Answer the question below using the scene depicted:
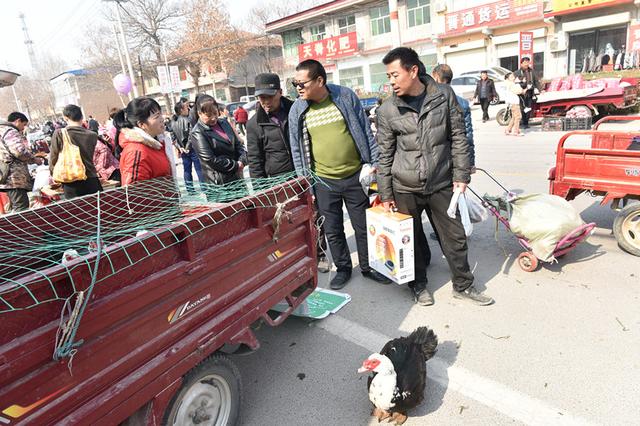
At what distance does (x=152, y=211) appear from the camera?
2.93m

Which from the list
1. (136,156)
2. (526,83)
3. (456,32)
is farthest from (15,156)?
(456,32)

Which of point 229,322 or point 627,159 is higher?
point 627,159

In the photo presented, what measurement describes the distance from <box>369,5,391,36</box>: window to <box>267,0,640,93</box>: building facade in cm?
6

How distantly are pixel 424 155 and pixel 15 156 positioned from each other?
497 cm

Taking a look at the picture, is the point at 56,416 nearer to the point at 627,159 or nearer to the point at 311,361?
the point at 311,361

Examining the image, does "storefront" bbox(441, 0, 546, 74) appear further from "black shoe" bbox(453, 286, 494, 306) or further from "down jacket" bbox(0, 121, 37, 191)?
"down jacket" bbox(0, 121, 37, 191)

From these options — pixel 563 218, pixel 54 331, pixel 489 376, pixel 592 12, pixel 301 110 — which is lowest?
pixel 489 376

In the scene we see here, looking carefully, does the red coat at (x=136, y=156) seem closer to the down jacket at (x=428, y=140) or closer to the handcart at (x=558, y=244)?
the down jacket at (x=428, y=140)

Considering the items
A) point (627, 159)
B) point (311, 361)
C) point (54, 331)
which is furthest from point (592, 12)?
point (54, 331)

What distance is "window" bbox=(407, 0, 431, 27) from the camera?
25406mm

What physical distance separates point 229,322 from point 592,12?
23.6 m

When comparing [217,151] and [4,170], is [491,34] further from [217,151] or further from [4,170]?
[4,170]

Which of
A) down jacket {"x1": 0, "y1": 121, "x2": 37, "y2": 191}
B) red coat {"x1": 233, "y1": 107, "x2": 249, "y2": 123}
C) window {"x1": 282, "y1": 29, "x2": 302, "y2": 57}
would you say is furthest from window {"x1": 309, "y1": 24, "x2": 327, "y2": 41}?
down jacket {"x1": 0, "y1": 121, "x2": 37, "y2": 191}

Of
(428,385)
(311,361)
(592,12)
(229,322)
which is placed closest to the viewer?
(229,322)
